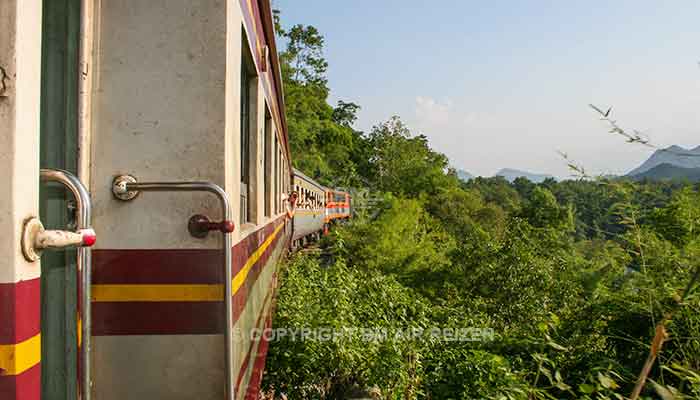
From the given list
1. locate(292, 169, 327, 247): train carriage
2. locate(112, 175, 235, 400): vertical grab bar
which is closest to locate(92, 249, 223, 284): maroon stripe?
locate(112, 175, 235, 400): vertical grab bar

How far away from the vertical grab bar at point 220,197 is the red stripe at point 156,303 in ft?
0.32

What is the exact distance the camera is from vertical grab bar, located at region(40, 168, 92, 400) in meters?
1.31

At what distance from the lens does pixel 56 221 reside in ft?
5.22

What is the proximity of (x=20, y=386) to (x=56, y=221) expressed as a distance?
593mm

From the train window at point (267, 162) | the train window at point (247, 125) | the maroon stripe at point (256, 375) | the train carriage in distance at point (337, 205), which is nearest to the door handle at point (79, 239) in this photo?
the maroon stripe at point (256, 375)

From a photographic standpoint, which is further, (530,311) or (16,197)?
(530,311)

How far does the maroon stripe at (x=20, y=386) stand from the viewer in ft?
3.62

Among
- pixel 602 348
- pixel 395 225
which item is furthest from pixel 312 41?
pixel 602 348

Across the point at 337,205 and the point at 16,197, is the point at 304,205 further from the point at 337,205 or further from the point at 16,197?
the point at 337,205

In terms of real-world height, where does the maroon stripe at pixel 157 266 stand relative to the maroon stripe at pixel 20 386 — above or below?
above

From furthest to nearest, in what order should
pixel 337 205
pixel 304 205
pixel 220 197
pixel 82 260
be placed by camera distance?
pixel 337 205 < pixel 304 205 < pixel 220 197 < pixel 82 260

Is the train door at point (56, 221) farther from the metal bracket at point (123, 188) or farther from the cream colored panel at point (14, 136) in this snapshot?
the cream colored panel at point (14, 136)

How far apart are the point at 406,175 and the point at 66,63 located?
5194 cm

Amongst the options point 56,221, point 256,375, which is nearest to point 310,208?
point 256,375
